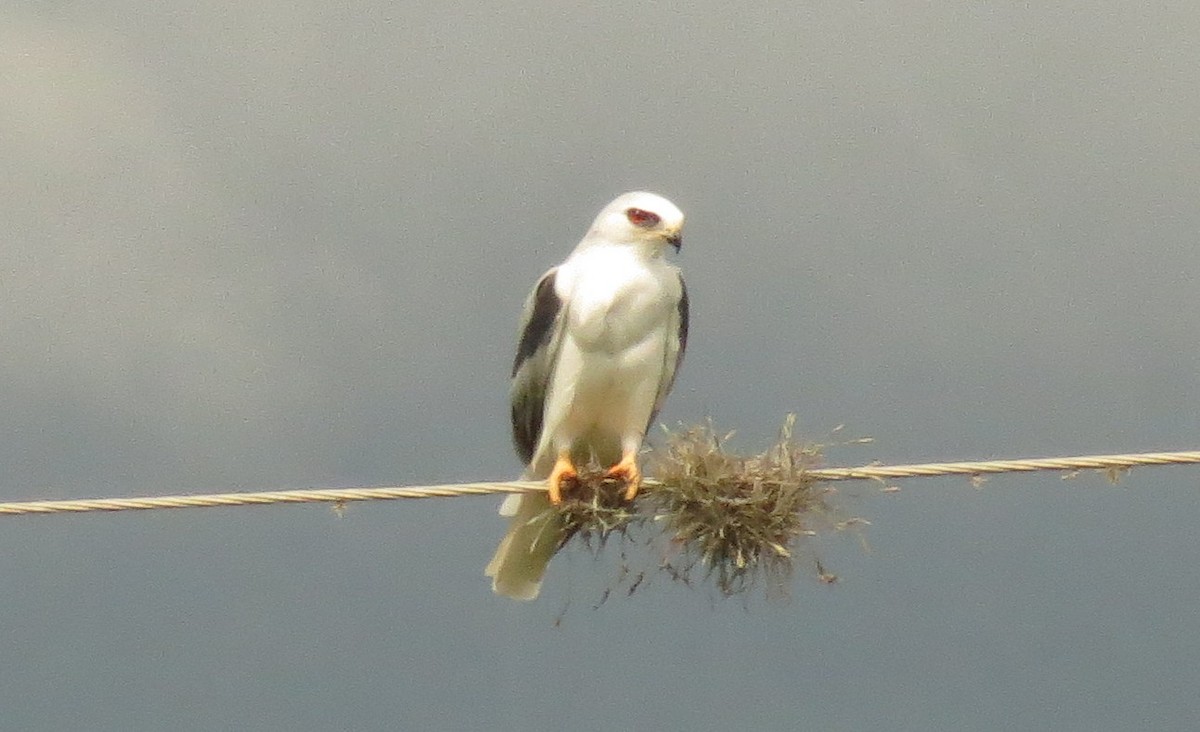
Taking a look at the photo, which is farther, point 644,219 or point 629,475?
point 644,219

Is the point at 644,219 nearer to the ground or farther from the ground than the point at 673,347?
farther from the ground

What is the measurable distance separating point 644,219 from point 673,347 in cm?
56

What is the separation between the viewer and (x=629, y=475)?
812 centimetres

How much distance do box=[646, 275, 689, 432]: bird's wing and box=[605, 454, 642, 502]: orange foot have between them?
46 centimetres

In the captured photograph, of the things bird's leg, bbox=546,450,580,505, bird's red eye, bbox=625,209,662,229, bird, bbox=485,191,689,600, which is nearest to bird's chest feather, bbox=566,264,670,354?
bird, bbox=485,191,689,600

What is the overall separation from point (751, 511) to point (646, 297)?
48.6 inches

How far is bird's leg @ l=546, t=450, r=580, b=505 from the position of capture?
8.23 meters

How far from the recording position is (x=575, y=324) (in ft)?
27.5

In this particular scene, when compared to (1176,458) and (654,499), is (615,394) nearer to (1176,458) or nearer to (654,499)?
(654,499)

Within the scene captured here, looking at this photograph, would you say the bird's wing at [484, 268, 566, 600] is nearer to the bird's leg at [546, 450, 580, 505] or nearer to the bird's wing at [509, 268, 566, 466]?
the bird's wing at [509, 268, 566, 466]

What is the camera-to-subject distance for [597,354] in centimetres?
841

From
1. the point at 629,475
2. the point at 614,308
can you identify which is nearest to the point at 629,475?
the point at 629,475

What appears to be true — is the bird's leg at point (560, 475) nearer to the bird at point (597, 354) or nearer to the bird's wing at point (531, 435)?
the bird at point (597, 354)

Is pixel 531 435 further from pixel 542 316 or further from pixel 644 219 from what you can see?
pixel 644 219
